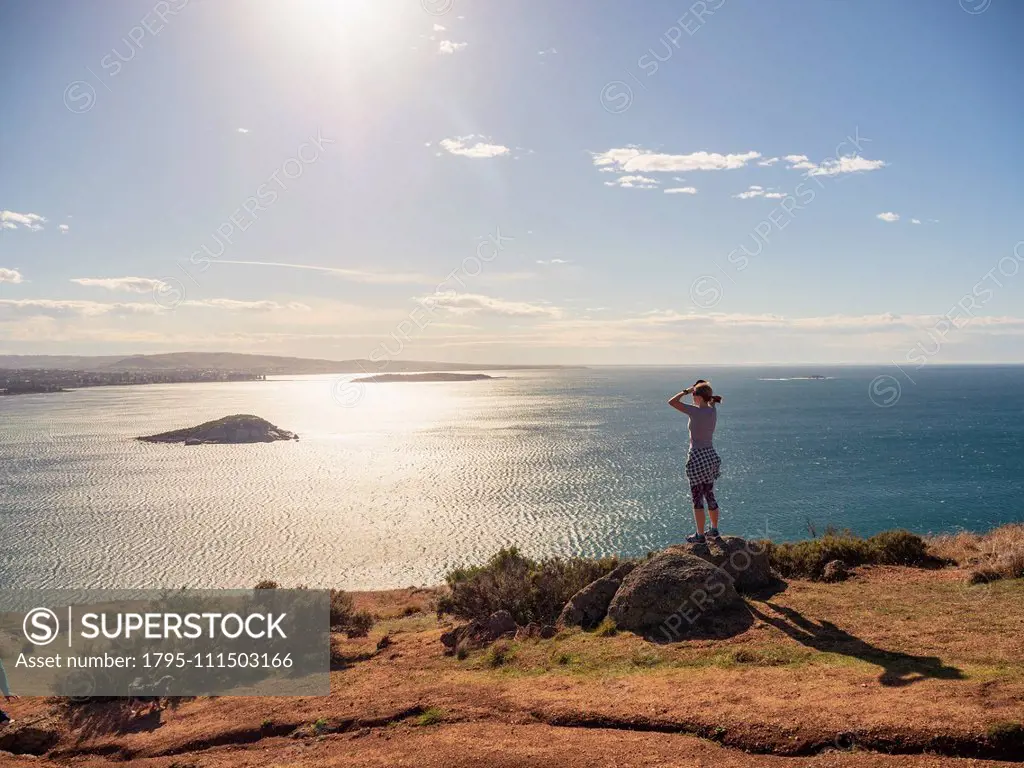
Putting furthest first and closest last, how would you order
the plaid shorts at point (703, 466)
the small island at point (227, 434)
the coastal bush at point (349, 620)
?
the small island at point (227, 434) < the coastal bush at point (349, 620) < the plaid shorts at point (703, 466)

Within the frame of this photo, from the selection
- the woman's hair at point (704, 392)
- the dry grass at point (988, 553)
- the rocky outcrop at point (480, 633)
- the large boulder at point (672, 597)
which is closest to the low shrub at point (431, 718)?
the rocky outcrop at point (480, 633)

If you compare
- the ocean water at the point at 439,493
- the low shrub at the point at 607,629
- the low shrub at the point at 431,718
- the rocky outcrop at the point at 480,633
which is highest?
the low shrub at the point at 607,629

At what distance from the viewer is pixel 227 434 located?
4345 inches

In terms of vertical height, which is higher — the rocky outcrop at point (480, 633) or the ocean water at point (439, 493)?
the rocky outcrop at point (480, 633)

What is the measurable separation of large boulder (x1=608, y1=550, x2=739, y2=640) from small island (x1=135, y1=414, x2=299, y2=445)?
110m

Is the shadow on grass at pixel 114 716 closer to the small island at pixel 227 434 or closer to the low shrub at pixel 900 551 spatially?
the low shrub at pixel 900 551

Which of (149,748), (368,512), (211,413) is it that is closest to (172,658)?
(149,748)

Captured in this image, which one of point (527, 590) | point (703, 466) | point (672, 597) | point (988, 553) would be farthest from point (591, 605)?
point (988, 553)

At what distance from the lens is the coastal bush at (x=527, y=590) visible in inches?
595

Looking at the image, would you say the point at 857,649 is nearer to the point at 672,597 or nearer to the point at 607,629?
the point at 672,597

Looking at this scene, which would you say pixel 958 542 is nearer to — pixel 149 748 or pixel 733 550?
pixel 733 550

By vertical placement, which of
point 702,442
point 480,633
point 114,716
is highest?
point 702,442

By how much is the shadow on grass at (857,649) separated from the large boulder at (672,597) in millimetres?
913

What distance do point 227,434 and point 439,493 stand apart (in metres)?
63.5
